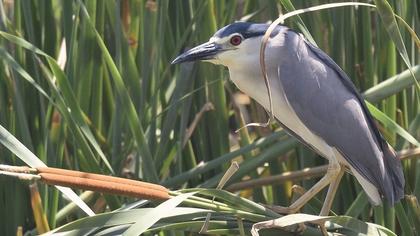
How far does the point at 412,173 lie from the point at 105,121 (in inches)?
37.9

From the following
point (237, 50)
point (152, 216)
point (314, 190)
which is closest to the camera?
point (152, 216)

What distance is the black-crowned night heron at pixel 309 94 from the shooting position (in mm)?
2301

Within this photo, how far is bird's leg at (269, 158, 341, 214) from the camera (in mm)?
2186

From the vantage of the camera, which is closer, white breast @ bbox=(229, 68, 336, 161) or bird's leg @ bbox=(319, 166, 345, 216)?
bird's leg @ bbox=(319, 166, 345, 216)

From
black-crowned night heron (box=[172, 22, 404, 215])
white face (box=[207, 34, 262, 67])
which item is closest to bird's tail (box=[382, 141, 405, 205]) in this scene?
black-crowned night heron (box=[172, 22, 404, 215])

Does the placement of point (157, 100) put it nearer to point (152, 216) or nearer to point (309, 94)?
point (309, 94)

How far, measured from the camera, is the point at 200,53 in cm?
225

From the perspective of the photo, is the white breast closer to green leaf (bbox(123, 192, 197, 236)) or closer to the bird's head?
the bird's head

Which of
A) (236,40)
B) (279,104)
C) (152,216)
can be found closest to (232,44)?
(236,40)

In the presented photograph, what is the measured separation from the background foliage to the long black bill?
249 millimetres

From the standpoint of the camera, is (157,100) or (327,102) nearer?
(327,102)

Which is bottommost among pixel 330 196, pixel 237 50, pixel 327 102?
pixel 330 196

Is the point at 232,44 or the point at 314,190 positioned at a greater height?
the point at 232,44

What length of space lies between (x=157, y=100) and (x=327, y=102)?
1.79 feet
